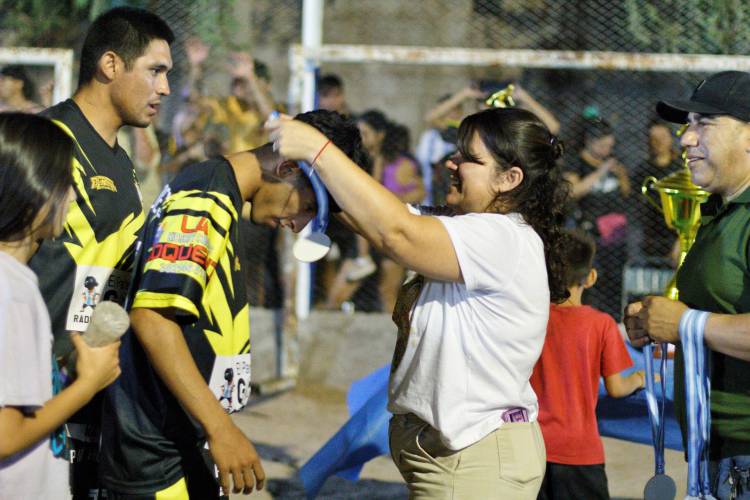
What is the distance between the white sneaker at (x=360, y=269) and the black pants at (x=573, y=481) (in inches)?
184

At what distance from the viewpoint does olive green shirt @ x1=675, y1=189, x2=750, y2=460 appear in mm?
3041

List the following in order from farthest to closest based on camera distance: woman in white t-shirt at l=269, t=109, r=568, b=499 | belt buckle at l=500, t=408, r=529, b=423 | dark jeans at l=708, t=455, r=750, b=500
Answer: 1. dark jeans at l=708, t=455, r=750, b=500
2. belt buckle at l=500, t=408, r=529, b=423
3. woman in white t-shirt at l=269, t=109, r=568, b=499

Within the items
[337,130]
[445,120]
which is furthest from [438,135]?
[337,130]

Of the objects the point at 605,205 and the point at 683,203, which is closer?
the point at 683,203

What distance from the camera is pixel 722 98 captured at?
3.17 meters

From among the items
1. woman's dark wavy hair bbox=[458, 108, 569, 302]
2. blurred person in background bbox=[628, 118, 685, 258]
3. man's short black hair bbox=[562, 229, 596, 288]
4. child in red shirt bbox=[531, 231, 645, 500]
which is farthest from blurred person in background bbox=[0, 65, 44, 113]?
woman's dark wavy hair bbox=[458, 108, 569, 302]

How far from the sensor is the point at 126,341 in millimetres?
2828

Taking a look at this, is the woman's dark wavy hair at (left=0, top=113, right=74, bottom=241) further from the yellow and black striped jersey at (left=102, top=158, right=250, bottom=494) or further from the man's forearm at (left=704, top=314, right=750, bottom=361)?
the man's forearm at (left=704, top=314, right=750, bottom=361)

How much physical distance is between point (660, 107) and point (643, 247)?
5008 millimetres

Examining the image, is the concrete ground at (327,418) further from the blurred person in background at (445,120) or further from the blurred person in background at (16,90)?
the blurred person in background at (16,90)

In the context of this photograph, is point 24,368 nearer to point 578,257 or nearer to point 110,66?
point 110,66

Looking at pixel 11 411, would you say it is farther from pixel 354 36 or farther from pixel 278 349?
pixel 354 36

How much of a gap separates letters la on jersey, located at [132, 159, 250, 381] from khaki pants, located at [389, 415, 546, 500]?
1.87 feet

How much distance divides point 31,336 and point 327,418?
554 centimetres
